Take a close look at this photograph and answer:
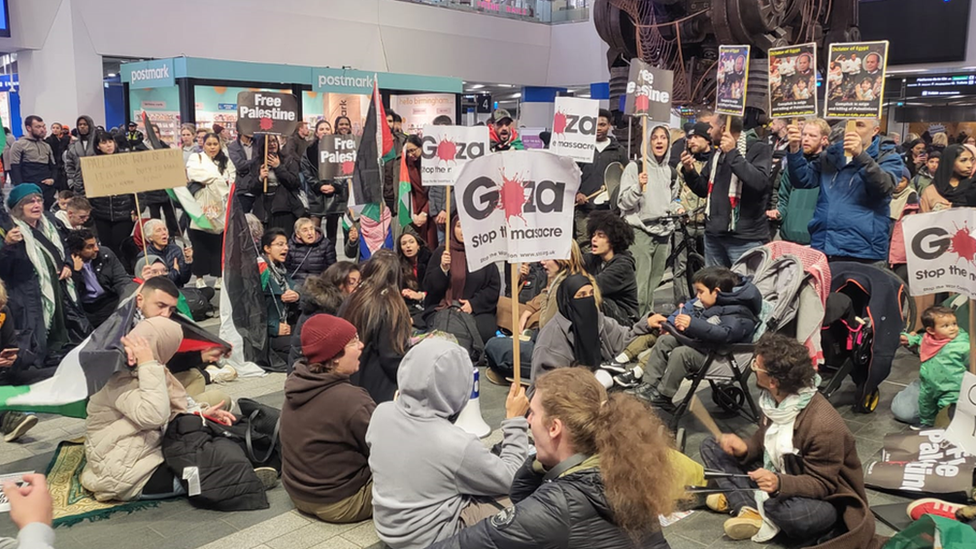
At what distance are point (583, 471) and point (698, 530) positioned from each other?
210cm

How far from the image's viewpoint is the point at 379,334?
512 centimetres

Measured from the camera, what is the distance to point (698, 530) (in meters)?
4.27

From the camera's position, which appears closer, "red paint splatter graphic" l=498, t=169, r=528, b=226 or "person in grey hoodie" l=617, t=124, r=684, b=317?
"red paint splatter graphic" l=498, t=169, r=528, b=226

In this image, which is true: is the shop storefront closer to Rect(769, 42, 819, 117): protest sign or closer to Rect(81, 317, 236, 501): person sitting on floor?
Rect(769, 42, 819, 117): protest sign

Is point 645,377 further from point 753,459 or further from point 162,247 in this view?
point 162,247

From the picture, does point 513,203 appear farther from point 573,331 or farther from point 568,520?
point 568,520

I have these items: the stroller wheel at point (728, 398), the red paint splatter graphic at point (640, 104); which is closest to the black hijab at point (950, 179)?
the red paint splatter graphic at point (640, 104)

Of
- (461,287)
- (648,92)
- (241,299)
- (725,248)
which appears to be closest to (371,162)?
(461,287)

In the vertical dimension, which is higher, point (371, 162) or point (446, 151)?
point (446, 151)

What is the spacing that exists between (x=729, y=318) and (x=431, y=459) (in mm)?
2598

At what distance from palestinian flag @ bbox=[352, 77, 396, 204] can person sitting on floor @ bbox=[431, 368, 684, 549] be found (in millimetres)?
6479

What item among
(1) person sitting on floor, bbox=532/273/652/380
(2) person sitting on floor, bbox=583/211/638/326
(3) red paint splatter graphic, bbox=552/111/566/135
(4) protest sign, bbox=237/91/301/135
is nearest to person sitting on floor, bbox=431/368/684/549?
(1) person sitting on floor, bbox=532/273/652/380

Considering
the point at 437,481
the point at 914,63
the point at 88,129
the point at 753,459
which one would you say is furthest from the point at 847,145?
the point at 914,63

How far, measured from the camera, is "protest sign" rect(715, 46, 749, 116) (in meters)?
8.19
